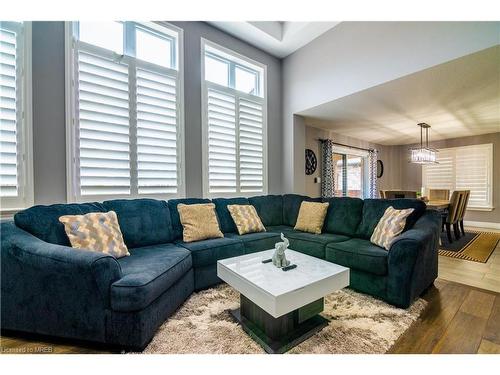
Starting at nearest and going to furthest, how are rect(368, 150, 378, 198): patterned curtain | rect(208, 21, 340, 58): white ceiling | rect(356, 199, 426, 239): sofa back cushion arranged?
rect(356, 199, 426, 239): sofa back cushion, rect(208, 21, 340, 58): white ceiling, rect(368, 150, 378, 198): patterned curtain

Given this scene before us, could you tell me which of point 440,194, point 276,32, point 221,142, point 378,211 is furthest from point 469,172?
point 221,142

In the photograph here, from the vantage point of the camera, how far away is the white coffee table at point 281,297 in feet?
4.42

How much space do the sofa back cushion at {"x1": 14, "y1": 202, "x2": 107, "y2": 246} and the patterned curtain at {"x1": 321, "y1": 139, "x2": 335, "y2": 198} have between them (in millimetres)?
4144

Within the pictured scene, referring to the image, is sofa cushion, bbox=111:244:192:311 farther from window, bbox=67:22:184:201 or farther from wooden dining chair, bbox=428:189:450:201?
wooden dining chair, bbox=428:189:450:201

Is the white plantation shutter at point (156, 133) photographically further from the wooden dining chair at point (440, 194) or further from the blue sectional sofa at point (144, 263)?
the wooden dining chair at point (440, 194)

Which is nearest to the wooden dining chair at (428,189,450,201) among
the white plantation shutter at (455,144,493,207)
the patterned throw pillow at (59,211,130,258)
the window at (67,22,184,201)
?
the white plantation shutter at (455,144,493,207)

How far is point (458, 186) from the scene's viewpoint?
5906 millimetres

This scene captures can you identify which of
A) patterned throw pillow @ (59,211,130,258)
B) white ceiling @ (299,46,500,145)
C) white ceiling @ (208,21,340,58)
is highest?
white ceiling @ (208,21,340,58)

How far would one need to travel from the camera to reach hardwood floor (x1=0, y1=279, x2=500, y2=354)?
1.41 metres

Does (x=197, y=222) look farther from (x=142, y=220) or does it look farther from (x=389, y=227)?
(x=389, y=227)

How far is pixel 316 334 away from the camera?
5.03 feet

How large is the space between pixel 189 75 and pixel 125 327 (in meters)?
2.94
